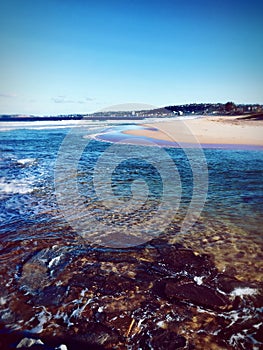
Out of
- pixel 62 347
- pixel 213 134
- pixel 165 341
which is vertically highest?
pixel 213 134

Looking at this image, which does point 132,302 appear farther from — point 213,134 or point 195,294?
point 213,134

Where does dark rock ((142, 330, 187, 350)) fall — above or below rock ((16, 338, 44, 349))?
below

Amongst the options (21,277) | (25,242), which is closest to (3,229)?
(25,242)

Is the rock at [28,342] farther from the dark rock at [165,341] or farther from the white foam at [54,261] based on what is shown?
the white foam at [54,261]

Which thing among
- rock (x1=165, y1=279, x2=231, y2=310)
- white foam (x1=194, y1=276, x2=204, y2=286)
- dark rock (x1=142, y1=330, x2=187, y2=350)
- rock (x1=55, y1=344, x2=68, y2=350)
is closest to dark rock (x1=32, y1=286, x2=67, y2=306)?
rock (x1=55, y1=344, x2=68, y2=350)

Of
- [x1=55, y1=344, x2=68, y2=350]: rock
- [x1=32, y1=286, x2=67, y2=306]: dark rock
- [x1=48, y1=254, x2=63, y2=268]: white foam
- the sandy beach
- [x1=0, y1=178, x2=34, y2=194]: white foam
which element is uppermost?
the sandy beach

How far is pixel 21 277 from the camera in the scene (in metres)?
3.61

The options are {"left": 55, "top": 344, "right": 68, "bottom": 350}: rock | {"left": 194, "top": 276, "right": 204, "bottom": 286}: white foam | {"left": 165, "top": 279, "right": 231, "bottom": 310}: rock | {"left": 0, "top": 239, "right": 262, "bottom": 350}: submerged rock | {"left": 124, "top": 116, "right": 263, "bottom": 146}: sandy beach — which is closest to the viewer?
{"left": 55, "top": 344, "right": 68, "bottom": 350}: rock

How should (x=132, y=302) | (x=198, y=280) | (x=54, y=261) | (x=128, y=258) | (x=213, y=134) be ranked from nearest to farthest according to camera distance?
(x=132, y=302) → (x=198, y=280) → (x=54, y=261) → (x=128, y=258) → (x=213, y=134)

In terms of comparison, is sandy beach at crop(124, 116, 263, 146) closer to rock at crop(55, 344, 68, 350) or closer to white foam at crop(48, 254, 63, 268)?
white foam at crop(48, 254, 63, 268)

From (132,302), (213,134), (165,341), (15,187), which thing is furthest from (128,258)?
(213,134)

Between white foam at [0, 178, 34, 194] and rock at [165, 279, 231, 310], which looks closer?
rock at [165, 279, 231, 310]

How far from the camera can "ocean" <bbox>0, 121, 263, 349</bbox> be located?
9.07 ft

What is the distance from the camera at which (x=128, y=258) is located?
13.6ft
